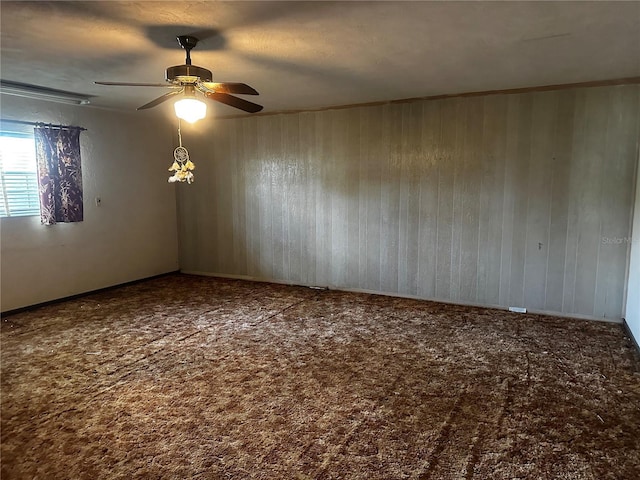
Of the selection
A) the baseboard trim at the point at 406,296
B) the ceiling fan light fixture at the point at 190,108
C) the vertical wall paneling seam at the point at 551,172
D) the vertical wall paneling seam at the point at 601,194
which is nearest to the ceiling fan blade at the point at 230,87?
the ceiling fan light fixture at the point at 190,108

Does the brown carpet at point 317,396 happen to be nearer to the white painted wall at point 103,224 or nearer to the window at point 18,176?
the white painted wall at point 103,224

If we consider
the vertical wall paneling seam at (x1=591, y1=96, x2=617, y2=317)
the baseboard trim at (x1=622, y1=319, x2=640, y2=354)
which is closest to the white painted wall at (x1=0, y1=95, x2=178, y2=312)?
the vertical wall paneling seam at (x1=591, y1=96, x2=617, y2=317)

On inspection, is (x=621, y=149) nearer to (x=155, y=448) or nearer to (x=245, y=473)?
(x=245, y=473)

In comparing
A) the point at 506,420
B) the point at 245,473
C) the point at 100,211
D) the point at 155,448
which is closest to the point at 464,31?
the point at 506,420

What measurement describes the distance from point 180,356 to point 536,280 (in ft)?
12.2

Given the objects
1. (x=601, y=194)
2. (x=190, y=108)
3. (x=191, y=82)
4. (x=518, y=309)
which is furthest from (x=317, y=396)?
(x=601, y=194)

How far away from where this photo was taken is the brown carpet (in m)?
2.30

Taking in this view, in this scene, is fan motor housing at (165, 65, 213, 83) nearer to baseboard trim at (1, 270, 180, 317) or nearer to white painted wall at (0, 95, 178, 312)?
white painted wall at (0, 95, 178, 312)

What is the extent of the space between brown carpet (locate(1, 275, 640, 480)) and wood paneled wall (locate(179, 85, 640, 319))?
57 cm

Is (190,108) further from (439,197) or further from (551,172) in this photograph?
(551,172)

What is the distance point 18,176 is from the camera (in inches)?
190

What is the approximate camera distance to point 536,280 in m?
4.77

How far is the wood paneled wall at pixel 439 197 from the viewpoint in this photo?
4449mm

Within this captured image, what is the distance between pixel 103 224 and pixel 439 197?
432 cm
